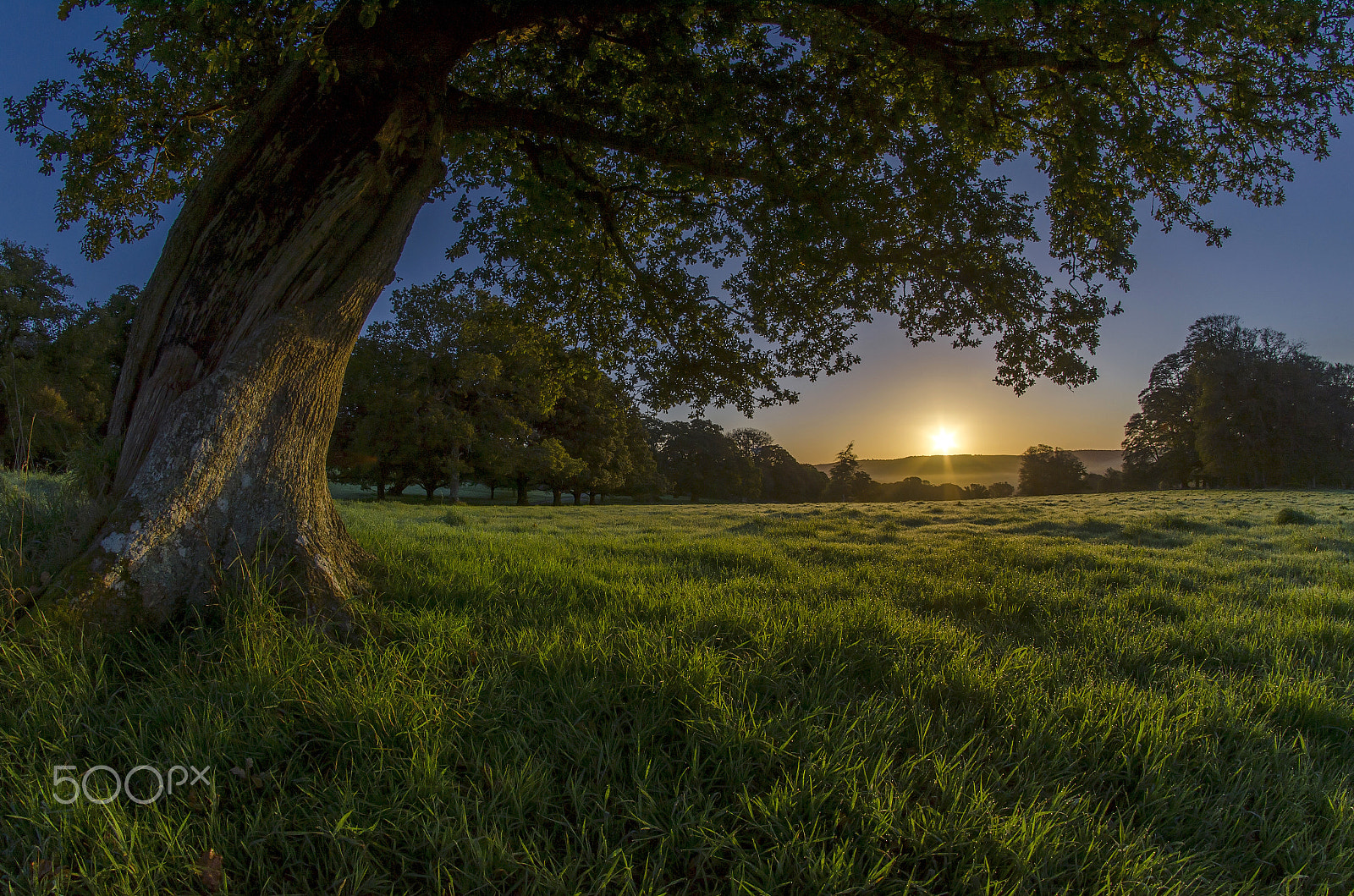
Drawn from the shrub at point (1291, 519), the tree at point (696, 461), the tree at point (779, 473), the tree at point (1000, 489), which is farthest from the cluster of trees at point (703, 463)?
the shrub at point (1291, 519)

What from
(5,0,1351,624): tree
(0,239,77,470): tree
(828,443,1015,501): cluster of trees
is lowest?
(828,443,1015,501): cluster of trees

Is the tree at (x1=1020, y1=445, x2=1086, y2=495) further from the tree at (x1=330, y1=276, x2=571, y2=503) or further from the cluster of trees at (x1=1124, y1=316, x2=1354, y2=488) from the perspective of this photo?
the tree at (x1=330, y1=276, x2=571, y2=503)

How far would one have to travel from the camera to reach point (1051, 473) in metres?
69.4

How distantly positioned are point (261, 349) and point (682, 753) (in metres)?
4.03

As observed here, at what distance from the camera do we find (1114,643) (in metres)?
3.70

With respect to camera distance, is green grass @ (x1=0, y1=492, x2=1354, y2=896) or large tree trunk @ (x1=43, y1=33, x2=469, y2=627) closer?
green grass @ (x1=0, y1=492, x2=1354, y2=896)

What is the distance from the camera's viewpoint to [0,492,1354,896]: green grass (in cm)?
166

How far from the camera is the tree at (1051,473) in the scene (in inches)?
2699

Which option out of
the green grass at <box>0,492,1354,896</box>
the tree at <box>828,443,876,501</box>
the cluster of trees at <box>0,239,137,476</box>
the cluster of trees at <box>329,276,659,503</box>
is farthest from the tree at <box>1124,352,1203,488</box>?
the cluster of trees at <box>0,239,137,476</box>

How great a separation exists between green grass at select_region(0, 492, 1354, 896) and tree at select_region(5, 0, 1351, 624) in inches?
39.8

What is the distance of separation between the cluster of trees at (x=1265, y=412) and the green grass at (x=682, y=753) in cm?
6423

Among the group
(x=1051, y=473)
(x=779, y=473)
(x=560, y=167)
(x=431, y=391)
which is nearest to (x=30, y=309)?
(x=431, y=391)

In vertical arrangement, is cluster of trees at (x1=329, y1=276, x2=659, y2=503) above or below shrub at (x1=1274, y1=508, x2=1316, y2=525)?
above

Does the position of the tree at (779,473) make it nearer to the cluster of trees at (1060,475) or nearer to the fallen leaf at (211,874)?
the cluster of trees at (1060,475)
